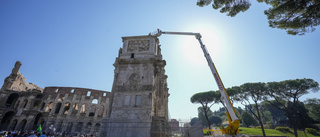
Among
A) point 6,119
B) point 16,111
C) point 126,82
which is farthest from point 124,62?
point 6,119

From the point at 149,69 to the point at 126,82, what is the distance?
3261 millimetres

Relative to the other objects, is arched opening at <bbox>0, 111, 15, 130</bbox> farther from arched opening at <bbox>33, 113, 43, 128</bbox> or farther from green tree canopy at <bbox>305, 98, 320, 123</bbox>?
green tree canopy at <bbox>305, 98, 320, 123</bbox>

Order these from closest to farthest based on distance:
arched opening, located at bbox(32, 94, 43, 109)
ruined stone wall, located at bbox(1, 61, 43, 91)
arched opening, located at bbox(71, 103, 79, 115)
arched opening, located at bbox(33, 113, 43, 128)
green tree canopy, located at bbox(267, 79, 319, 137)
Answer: green tree canopy, located at bbox(267, 79, 319, 137), arched opening, located at bbox(33, 113, 43, 128), ruined stone wall, located at bbox(1, 61, 43, 91), arched opening, located at bbox(71, 103, 79, 115), arched opening, located at bbox(32, 94, 43, 109)

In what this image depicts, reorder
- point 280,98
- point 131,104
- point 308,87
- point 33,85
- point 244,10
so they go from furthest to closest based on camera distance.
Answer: point 33,85, point 280,98, point 308,87, point 131,104, point 244,10

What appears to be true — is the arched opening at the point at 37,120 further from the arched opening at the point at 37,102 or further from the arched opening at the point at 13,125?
the arched opening at the point at 13,125

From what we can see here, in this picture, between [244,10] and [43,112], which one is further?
[43,112]

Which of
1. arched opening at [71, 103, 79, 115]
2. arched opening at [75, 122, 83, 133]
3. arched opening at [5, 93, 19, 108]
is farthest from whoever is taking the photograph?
arched opening at [71, 103, 79, 115]

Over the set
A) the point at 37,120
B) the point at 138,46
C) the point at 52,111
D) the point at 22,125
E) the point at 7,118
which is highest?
the point at 138,46

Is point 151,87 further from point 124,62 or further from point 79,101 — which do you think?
point 79,101

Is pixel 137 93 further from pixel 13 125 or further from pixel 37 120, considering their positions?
pixel 13 125

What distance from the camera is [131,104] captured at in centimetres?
1611

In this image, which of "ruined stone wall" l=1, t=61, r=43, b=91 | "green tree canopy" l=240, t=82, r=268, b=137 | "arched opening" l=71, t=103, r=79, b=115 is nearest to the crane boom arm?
"green tree canopy" l=240, t=82, r=268, b=137

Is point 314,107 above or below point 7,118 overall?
above

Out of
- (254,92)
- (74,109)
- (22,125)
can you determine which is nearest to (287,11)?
(254,92)
